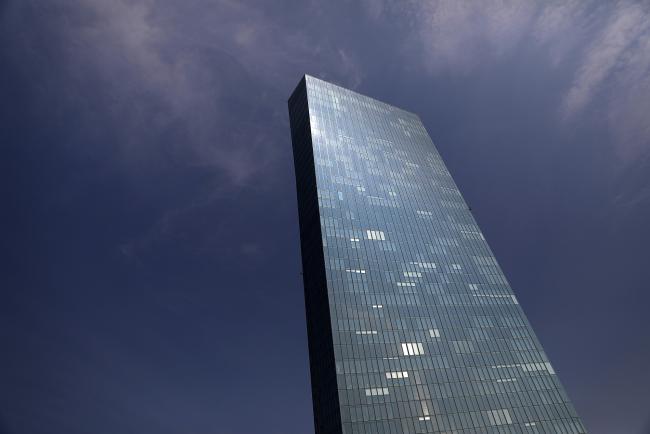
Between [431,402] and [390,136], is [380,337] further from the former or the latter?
[390,136]

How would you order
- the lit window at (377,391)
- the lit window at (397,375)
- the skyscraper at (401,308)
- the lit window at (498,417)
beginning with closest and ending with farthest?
the lit window at (377,391), the skyscraper at (401,308), the lit window at (397,375), the lit window at (498,417)

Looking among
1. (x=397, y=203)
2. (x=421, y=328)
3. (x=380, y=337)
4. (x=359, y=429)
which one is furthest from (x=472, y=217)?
(x=359, y=429)

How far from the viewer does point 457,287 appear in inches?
3649

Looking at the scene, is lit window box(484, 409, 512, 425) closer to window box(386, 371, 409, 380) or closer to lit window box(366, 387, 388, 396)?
window box(386, 371, 409, 380)

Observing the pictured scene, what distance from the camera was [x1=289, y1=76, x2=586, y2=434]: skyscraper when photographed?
67438 mm

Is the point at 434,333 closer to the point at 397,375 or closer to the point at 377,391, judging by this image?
the point at 397,375

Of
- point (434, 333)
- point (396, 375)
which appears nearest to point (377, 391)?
point (396, 375)

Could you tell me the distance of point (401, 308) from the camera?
81062mm

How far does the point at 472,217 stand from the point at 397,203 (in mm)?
31649

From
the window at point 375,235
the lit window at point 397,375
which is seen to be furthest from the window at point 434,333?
the window at point 375,235

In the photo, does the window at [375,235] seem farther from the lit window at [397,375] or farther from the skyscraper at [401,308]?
the lit window at [397,375]

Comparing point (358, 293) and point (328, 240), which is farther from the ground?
point (328, 240)

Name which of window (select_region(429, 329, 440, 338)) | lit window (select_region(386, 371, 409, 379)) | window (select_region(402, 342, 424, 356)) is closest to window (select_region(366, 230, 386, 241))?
window (select_region(429, 329, 440, 338))

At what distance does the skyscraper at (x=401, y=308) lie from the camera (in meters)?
67.4
